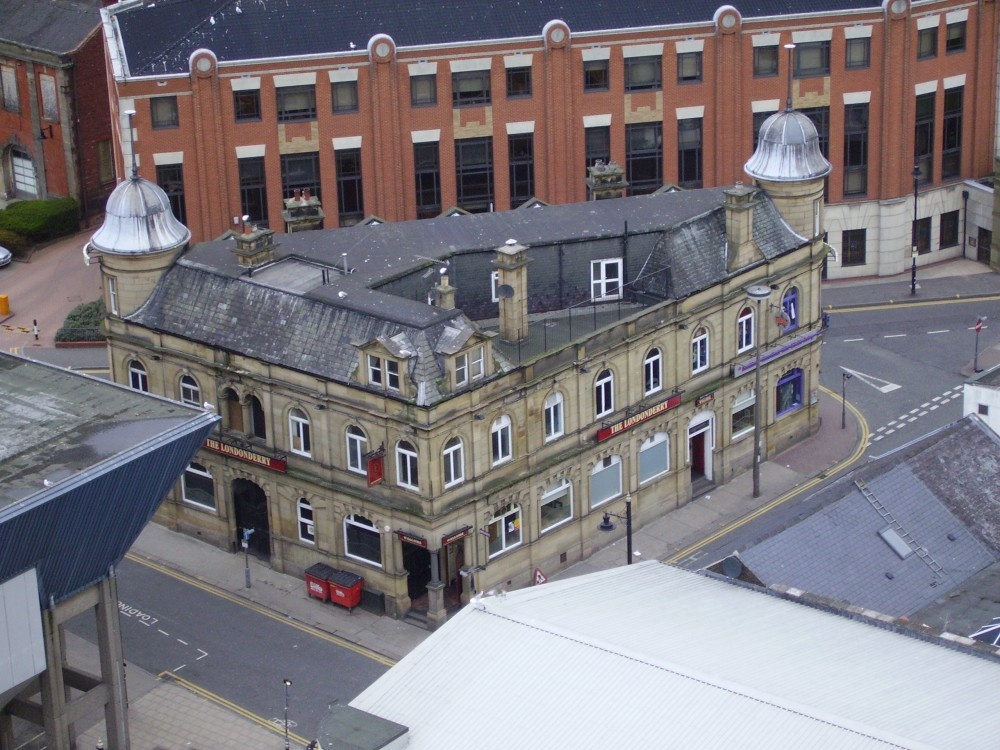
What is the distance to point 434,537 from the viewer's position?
92.0 meters

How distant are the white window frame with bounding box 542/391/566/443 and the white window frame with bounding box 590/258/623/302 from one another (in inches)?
292

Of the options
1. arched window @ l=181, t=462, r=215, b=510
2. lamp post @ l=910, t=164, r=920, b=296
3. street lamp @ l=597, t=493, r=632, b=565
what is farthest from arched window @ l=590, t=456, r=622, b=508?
lamp post @ l=910, t=164, r=920, b=296

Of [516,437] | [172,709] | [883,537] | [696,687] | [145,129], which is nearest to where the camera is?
Answer: [696,687]

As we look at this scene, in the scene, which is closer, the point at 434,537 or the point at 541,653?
the point at 541,653

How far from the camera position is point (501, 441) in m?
94.1

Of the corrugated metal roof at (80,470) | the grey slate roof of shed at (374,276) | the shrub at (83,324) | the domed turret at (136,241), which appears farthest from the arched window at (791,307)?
the shrub at (83,324)

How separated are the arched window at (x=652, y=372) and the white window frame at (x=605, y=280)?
11.4 feet

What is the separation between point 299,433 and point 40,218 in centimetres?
4518

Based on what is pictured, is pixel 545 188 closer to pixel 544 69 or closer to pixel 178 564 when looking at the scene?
pixel 544 69

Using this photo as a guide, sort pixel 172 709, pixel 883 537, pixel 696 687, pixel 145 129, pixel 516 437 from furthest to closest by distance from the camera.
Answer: pixel 145 129, pixel 516 437, pixel 172 709, pixel 883 537, pixel 696 687

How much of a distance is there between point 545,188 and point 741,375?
23089 mm

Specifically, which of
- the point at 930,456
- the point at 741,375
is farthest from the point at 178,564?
the point at 930,456

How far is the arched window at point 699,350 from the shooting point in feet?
336

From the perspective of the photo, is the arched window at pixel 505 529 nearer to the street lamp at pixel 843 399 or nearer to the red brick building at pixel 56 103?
the street lamp at pixel 843 399
